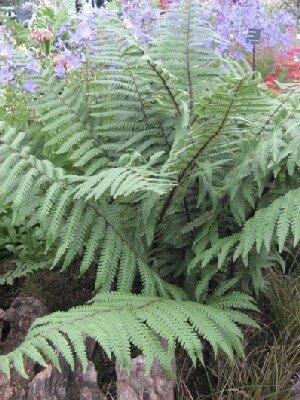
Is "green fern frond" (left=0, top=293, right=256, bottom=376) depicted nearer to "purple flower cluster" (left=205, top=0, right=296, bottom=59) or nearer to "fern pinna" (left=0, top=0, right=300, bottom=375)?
"fern pinna" (left=0, top=0, right=300, bottom=375)

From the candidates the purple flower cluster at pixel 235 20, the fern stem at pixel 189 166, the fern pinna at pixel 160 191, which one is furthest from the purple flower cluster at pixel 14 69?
the purple flower cluster at pixel 235 20

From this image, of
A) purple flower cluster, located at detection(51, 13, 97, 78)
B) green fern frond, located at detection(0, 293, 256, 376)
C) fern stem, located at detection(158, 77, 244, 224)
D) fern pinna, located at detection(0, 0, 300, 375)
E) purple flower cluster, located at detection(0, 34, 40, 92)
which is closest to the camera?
green fern frond, located at detection(0, 293, 256, 376)

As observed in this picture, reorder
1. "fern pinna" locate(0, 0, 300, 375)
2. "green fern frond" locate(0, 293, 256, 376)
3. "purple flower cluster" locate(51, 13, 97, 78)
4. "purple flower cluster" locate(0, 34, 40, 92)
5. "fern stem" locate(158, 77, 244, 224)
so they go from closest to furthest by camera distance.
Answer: "green fern frond" locate(0, 293, 256, 376), "fern pinna" locate(0, 0, 300, 375), "fern stem" locate(158, 77, 244, 224), "purple flower cluster" locate(0, 34, 40, 92), "purple flower cluster" locate(51, 13, 97, 78)

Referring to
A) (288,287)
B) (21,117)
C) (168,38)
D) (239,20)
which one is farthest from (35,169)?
(239,20)

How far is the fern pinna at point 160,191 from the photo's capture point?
161 centimetres

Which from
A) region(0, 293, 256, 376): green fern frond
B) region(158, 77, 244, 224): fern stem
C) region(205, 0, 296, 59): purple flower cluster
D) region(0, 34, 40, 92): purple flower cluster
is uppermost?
region(205, 0, 296, 59): purple flower cluster

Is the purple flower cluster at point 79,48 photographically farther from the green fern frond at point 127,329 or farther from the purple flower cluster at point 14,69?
the green fern frond at point 127,329

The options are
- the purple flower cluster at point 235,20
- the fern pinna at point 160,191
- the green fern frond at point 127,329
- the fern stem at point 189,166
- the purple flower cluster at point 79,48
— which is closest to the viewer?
the green fern frond at point 127,329

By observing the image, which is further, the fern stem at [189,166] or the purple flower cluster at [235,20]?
the purple flower cluster at [235,20]

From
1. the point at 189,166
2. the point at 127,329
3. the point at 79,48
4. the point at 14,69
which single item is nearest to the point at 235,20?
the point at 79,48

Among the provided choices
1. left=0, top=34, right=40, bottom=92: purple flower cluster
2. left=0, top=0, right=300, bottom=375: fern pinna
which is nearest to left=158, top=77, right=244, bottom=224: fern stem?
left=0, top=0, right=300, bottom=375: fern pinna

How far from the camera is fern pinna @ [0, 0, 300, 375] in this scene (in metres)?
1.61

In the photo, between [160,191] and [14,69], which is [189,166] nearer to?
[160,191]

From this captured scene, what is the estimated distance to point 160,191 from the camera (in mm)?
1507
